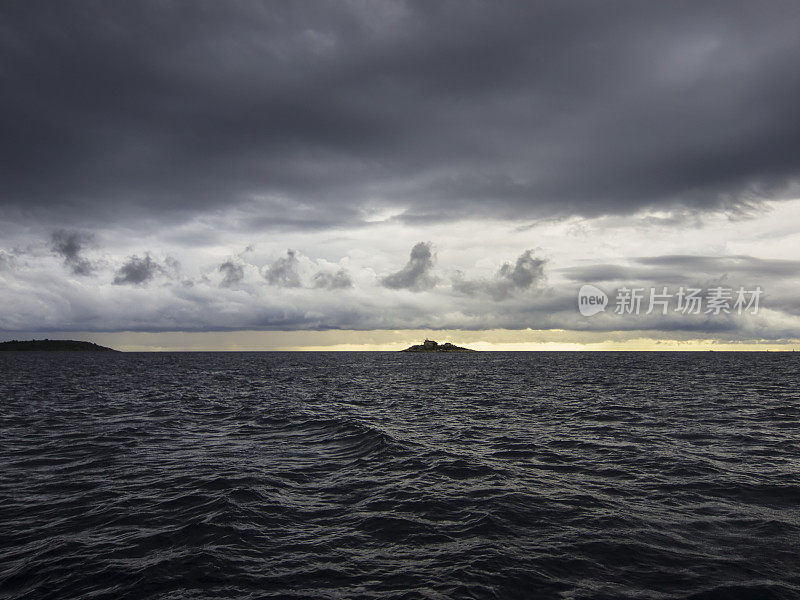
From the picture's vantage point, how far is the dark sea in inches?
398

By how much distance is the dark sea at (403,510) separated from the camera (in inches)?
398

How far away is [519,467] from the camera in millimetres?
19281

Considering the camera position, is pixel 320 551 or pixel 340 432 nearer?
pixel 320 551

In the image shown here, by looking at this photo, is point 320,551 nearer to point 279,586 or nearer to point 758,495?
point 279,586

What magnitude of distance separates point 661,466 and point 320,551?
1510cm

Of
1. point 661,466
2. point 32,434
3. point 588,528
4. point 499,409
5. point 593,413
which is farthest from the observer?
point 499,409

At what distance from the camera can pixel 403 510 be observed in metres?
14.4

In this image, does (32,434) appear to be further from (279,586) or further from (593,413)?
(593,413)

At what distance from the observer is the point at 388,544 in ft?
39.6

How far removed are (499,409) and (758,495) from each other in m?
22.8

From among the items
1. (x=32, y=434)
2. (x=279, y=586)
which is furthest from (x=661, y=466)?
(x=32, y=434)

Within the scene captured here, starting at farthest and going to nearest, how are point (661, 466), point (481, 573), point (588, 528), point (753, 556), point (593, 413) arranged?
point (593, 413)
point (661, 466)
point (588, 528)
point (753, 556)
point (481, 573)

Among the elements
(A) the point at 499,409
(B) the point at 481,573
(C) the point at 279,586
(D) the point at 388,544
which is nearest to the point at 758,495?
(B) the point at 481,573

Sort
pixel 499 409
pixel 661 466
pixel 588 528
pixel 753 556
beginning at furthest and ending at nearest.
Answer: pixel 499 409 → pixel 661 466 → pixel 588 528 → pixel 753 556
